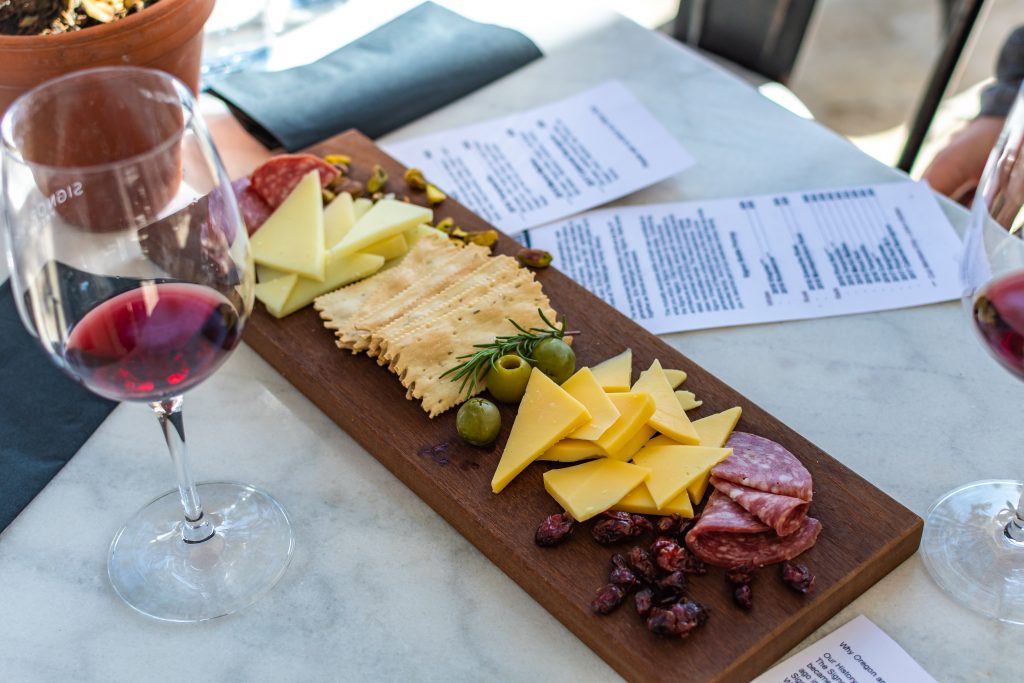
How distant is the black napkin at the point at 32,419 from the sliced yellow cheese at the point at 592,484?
517mm

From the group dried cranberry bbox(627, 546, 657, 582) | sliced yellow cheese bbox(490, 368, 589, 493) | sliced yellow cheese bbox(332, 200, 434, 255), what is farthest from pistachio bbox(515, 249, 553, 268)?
dried cranberry bbox(627, 546, 657, 582)

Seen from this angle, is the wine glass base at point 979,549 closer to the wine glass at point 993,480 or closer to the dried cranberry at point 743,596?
the wine glass at point 993,480

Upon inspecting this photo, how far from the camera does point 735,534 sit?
3.15ft

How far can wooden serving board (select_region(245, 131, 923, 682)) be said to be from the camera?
2.96ft

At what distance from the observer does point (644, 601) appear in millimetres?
912

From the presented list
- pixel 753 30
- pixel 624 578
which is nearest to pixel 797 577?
pixel 624 578

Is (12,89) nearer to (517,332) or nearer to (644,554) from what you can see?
(517,332)

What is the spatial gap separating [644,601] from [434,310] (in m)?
0.43

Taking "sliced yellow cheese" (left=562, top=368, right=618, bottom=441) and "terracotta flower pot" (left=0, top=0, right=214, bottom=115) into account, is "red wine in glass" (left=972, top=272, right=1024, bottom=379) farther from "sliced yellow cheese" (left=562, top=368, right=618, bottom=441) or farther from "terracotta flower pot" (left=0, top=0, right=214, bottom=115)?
"terracotta flower pot" (left=0, top=0, right=214, bottom=115)

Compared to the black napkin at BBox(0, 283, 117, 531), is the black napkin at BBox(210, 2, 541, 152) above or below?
above

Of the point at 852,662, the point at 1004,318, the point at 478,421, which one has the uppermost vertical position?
the point at 1004,318

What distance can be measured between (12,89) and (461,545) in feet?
2.38

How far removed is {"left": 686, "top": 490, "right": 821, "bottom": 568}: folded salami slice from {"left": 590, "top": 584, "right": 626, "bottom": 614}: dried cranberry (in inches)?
3.3

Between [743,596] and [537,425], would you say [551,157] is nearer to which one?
[537,425]
